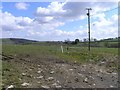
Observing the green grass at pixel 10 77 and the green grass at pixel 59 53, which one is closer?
the green grass at pixel 10 77

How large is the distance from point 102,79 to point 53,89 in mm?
4364

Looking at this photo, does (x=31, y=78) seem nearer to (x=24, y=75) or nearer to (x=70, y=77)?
(x=24, y=75)

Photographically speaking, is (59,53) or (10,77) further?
(59,53)

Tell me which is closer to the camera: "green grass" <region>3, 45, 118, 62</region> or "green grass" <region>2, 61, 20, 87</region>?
"green grass" <region>2, 61, 20, 87</region>

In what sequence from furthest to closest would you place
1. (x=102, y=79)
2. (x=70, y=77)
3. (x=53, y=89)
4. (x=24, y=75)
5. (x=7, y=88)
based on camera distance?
(x=102, y=79), (x=70, y=77), (x=24, y=75), (x=53, y=89), (x=7, y=88)

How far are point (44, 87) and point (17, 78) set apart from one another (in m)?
1.39

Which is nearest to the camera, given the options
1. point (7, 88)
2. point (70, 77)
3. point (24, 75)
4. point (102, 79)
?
point (7, 88)

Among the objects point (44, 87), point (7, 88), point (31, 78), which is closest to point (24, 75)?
point (31, 78)

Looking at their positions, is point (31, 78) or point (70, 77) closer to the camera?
point (31, 78)

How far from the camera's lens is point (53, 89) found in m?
10.6

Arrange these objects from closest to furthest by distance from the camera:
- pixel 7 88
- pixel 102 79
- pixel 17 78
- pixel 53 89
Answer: pixel 7 88, pixel 53 89, pixel 17 78, pixel 102 79

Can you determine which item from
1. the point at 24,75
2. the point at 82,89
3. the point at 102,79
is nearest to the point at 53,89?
the point at 82,89

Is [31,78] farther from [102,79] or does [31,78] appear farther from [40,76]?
[102,79]

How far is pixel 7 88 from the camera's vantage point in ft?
31.7
